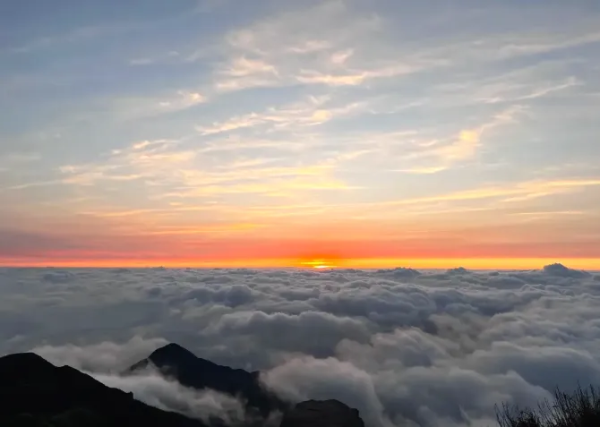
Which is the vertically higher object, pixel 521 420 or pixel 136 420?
pixel 521 420

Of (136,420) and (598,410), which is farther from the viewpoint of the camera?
(136,420)

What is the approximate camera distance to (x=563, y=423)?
46.9 metres

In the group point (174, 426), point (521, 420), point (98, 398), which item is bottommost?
point (174, 426)

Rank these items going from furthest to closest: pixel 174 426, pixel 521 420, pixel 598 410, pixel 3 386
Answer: pixel 174 426
pixel 3 386
pixel 521 420
pixel 598 410

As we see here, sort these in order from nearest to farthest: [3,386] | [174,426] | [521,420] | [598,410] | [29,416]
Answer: [598,410], [521,420], [29,416], [3,386], [174,426]

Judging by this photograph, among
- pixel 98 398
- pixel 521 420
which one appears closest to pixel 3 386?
pixel 98 398

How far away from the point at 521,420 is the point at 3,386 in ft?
626

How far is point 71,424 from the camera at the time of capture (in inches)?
6156

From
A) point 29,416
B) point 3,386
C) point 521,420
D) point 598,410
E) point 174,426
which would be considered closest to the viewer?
point 598,410

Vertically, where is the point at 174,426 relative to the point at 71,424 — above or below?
below

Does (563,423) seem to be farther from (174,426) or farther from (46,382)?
(46,382)

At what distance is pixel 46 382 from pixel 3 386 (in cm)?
1481

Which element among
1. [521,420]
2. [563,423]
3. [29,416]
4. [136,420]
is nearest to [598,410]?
[563,423]

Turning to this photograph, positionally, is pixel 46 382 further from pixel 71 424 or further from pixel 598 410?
pixel 598 410
